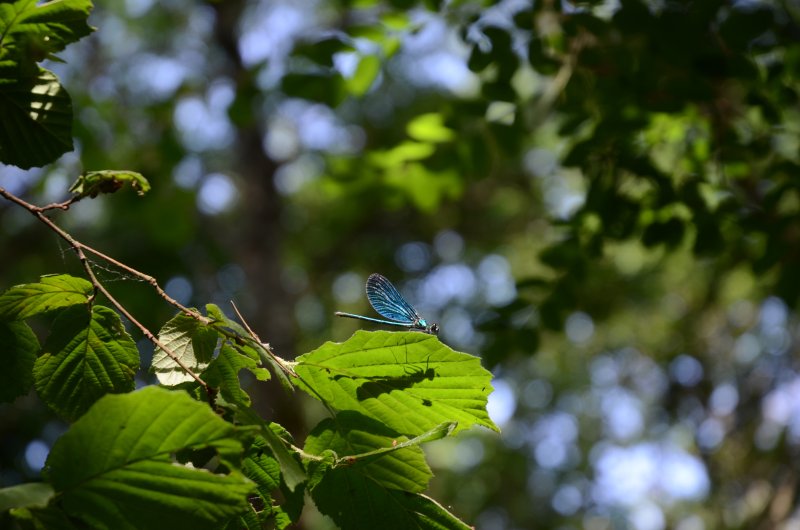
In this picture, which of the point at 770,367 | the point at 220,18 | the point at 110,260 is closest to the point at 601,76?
the point at 110,260

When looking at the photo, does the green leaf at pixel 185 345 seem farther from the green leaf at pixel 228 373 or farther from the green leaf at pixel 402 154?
the green leaf at pixel 402 154

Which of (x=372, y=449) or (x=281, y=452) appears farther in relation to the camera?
(x=372, y=449)

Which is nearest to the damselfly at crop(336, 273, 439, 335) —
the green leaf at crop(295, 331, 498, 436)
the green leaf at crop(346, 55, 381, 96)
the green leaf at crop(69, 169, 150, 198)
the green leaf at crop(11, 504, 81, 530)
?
the green leaf at crop(295, 331, 498, 436)

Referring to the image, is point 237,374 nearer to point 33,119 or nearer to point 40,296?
point 40,296

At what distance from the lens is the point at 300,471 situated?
0.87 meters

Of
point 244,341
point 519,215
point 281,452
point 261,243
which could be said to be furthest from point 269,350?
point 519,215

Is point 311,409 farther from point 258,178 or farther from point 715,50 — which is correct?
point 715,50

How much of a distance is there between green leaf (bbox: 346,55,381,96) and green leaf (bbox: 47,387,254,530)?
162 centimetres

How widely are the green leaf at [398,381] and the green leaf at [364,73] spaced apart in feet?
4.62

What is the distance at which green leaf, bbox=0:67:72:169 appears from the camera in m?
0.99

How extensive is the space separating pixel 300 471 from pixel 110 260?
331 millimetres

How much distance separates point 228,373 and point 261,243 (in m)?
6.35

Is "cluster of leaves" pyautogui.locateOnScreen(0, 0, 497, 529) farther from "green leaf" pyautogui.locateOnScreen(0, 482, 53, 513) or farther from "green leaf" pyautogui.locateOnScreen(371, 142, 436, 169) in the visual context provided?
"green leaf" pyautogui.locateOnScreen(371, 142, 436, 169)

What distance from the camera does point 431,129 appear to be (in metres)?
2.34
